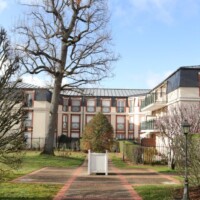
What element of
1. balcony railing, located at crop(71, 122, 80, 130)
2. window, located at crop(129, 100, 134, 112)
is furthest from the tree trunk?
window, located at crop(129, 100, 134, 112)

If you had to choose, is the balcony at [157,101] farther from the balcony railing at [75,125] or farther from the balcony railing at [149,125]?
the balcony railing at [75,125]

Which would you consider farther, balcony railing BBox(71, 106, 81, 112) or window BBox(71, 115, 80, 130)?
balcony railing BBox(71, 106, 81, 112)

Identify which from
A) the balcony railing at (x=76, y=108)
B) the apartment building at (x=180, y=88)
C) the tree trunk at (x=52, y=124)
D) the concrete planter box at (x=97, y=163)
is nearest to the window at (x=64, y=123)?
the balcony railing at (x=76, y=108)

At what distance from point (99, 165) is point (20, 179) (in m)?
4.95

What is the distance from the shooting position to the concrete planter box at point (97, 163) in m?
21.9

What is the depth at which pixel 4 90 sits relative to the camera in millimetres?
11375

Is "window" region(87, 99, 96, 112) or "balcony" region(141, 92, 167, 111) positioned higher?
"window" region(87, 99, 96, 112)

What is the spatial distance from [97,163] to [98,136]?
2360 cm

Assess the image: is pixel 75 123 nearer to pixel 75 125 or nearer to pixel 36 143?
pixel 75 125

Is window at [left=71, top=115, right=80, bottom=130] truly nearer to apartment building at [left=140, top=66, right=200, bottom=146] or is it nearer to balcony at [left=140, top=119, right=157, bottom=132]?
balcony at [left=140, top=119, right=157, bottom=132]

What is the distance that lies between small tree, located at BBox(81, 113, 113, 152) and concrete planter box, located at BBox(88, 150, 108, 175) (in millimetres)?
22561

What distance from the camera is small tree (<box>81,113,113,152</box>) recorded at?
4538 centimetres

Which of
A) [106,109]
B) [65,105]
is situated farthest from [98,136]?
[106,109]

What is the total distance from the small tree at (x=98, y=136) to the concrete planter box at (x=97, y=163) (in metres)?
22.6
